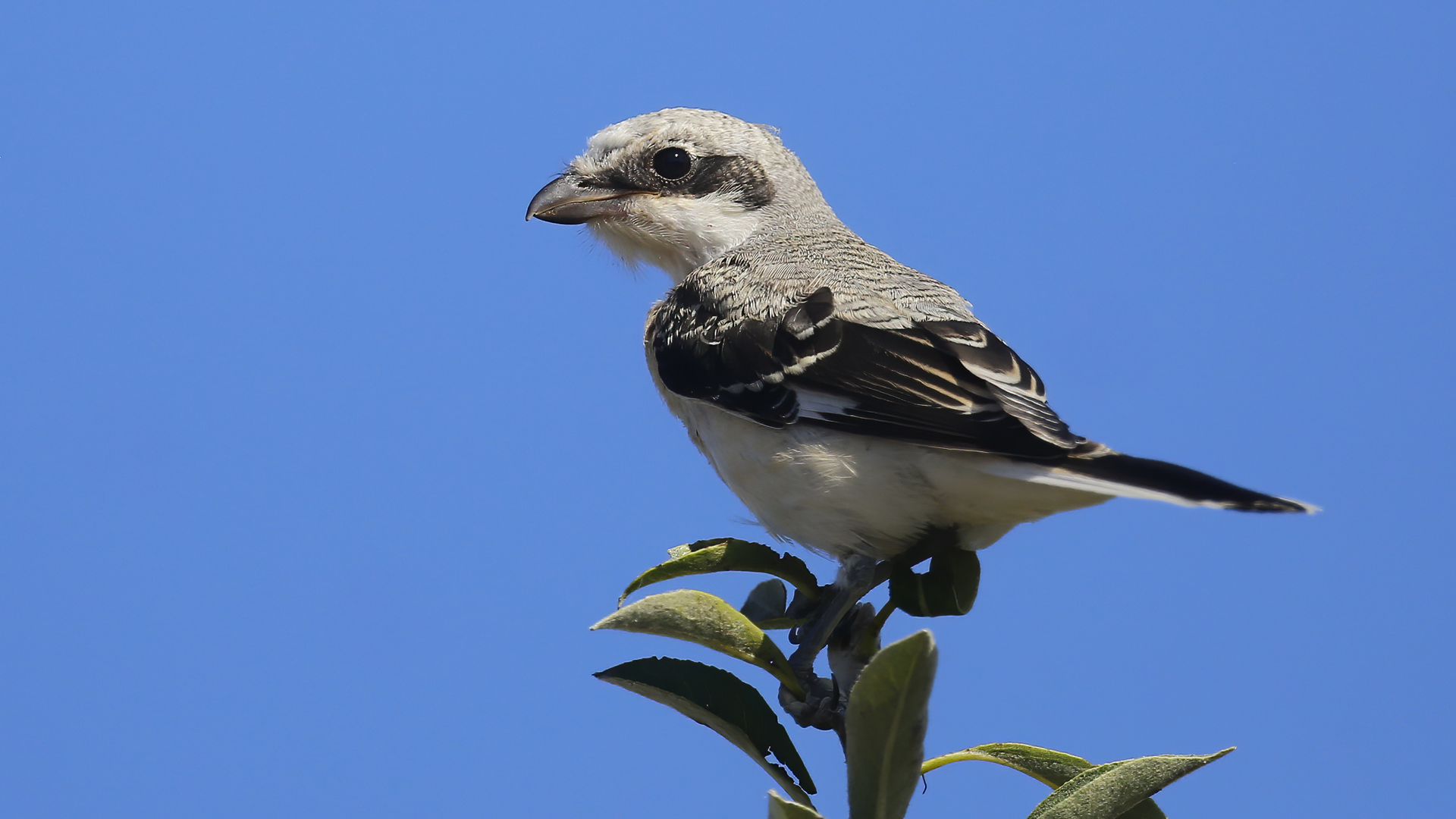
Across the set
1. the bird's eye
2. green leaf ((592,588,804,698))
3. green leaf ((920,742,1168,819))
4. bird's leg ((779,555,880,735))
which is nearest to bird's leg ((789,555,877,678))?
bird's leg ((779,555,880,735))

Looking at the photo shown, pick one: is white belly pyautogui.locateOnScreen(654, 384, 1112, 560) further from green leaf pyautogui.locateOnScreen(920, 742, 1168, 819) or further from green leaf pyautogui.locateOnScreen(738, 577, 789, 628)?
green leaf pyautogui.locateOnScreen(920, 742, 1168, 819)

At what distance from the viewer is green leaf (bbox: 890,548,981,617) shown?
2.25 meters

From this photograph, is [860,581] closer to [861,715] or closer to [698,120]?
[861,715]

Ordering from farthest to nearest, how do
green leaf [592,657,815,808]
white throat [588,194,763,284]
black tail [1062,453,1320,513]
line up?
1. white throat [588,194,763,284]
2. green leaf [592,657,815,808]
3. black tail [1062,453,1320,513]

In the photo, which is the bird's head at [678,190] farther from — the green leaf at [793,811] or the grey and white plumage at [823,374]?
the green leaf at [793,811]

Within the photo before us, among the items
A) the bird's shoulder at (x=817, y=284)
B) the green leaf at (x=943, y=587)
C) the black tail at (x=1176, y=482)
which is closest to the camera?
the black tail at (x=1176, y=482)

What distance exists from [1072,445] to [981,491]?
9.5 inches

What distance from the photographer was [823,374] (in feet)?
8.14

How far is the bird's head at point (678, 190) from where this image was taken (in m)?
3.29

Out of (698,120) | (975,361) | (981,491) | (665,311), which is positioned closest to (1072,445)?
(981,491)

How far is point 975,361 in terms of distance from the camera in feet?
7.77

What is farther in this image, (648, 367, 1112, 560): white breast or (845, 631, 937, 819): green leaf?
(648, 367, 1112, 560): white breast

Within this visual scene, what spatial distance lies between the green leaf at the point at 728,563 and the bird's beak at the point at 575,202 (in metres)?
1.33

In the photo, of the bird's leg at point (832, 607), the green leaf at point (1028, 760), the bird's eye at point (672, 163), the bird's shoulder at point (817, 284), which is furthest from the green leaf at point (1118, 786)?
the bird's eye at point (672, 163)
